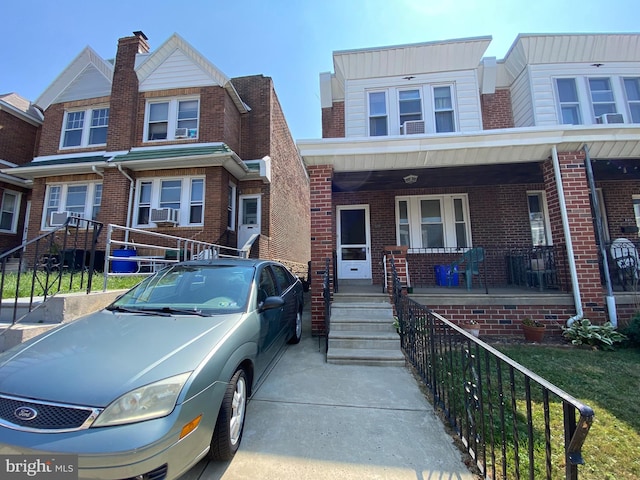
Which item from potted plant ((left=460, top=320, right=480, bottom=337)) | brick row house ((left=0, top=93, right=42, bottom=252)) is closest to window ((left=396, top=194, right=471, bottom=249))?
potted plant ((left=460, top=320, right=480, bottom=337))

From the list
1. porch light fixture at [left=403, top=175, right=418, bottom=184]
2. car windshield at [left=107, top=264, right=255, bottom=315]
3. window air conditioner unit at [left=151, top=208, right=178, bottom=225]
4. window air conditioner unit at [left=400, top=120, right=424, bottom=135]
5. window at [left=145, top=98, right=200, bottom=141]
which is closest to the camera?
car windshield at [left=107, top=264, right=255, bottom=315]

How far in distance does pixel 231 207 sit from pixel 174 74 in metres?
5.59

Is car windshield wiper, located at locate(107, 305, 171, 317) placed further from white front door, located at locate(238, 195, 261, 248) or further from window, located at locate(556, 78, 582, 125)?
window, located at locate(556, 78, 582, 125)

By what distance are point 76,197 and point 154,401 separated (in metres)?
12.8

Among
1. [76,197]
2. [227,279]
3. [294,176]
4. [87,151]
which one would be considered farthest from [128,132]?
[227,279]

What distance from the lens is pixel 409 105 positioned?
856 cm

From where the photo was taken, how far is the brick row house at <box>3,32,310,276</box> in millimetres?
10195

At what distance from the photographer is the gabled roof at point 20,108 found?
40.2 ft

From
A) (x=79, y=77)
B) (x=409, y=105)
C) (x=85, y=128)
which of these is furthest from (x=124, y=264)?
(x=409, y=105)

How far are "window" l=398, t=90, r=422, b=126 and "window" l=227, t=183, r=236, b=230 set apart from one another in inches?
254

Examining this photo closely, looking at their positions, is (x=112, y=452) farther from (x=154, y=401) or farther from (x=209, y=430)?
(x=209, y=430)

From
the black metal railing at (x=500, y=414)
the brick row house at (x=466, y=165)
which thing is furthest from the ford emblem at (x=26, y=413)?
the brick row house at (x=466, y=165)

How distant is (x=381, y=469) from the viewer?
2.22 meters

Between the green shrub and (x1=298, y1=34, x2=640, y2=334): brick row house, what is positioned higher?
(x1=298, y1=34, x2=640, y2=334): brick row house
